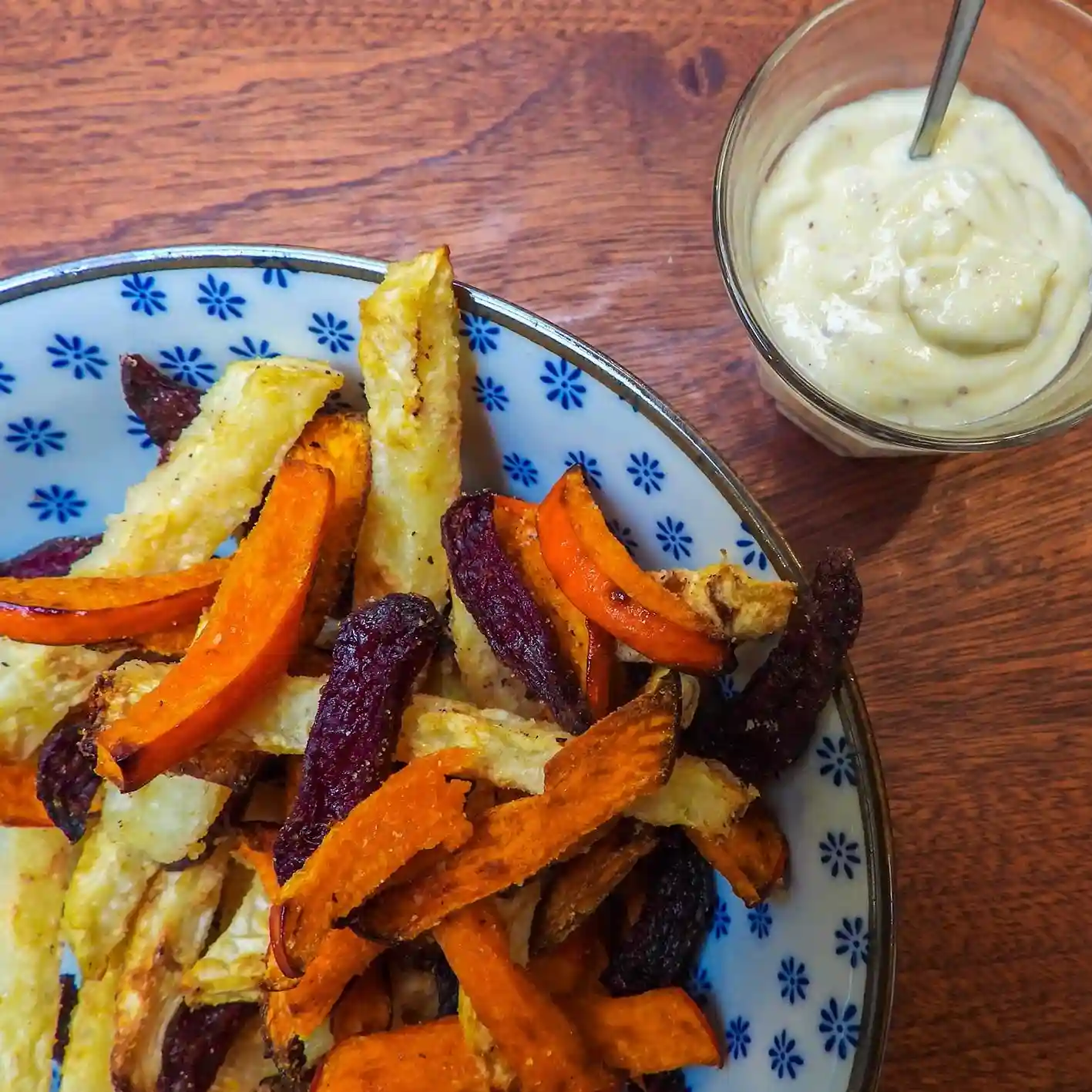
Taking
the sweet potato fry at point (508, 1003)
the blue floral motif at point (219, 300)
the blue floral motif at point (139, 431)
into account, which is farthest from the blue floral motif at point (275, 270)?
the sweet potato fry at point (508, 1003)

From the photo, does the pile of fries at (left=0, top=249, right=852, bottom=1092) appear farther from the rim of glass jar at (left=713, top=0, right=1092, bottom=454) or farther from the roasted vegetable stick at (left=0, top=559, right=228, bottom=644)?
the rim of glass jar at (left=713, top=0, right=1092, bottom=454)

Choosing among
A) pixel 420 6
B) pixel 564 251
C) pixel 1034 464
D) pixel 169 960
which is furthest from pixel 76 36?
pixel 1034 464

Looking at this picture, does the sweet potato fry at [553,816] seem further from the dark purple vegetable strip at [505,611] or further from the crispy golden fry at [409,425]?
the crispy golden fry at [409,425]

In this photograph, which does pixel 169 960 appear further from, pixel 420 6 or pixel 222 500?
pixel 420 6

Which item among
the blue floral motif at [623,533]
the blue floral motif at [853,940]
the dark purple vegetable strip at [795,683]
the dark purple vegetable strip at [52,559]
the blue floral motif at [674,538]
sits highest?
the dark purple vegetable strip at [52,559]

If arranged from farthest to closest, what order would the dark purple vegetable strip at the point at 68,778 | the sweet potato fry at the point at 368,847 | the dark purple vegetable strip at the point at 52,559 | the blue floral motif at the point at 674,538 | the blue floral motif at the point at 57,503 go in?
the blue floral motif at the point at 57,503
the dark purple vegetable strip at the point at 52,559
the blue floral motif at the point at 674,538
the dark purple vegetable strip at the point at 68,778
the sweet potato fry at the point at 368,847

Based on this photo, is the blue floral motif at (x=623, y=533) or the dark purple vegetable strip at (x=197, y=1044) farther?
the blue floral motif at (x=623, y=533)

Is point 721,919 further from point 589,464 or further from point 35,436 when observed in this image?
point 35,436
